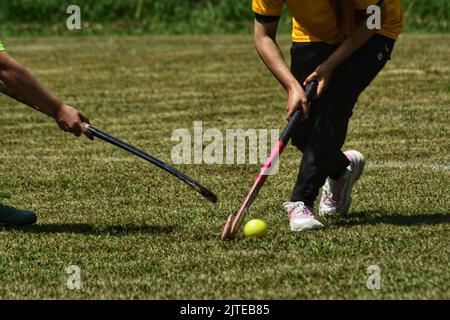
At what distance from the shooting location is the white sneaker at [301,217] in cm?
611

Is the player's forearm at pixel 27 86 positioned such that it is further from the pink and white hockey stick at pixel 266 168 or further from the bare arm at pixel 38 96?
the pink and white hockey stick at pixel 266 168

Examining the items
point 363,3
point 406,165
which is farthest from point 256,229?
point 406,165

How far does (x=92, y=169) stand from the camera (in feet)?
27.8

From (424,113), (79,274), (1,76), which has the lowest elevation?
(424,113)

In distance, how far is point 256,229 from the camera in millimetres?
5945

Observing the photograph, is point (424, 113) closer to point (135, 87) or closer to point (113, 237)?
point (135, 87)

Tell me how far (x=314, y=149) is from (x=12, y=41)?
1369 centimetres

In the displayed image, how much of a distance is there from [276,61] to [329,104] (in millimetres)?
378

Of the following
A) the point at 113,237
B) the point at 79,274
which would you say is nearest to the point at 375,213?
the point at 113,237

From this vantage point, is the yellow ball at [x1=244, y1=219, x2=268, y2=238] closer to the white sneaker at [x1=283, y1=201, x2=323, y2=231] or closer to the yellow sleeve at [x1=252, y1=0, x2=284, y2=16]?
the white sneaker at [x1=283, y1=201, x2=323, y2=231]

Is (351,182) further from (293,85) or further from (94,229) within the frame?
(94,229)

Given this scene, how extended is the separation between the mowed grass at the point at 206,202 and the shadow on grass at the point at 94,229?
1 centimetres

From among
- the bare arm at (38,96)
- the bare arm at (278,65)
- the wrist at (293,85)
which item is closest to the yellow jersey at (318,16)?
the bare arm at (278,65)

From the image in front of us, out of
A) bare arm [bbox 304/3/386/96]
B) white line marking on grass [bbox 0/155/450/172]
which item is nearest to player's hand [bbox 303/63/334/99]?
bare arm [bbox 304/3/386/96]
